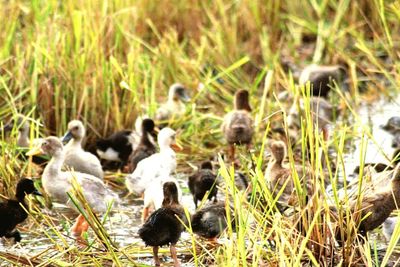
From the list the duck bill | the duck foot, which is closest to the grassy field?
the duck foot

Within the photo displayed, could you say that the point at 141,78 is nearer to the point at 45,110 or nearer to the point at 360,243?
the point at 45,110

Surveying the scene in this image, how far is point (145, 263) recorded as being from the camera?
6.58 metres

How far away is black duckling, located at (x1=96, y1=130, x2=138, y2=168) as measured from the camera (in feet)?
29.6

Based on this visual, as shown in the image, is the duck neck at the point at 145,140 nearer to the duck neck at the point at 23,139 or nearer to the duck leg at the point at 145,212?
the duck neck at the point at 23,139

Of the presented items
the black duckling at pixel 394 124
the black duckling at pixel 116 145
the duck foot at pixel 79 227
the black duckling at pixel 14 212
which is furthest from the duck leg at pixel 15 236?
the black duckling at pixel 394 124

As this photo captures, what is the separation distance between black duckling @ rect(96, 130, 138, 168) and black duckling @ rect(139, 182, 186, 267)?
2504 millimetres

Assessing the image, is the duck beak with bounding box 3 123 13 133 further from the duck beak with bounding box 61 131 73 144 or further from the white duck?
the white duck

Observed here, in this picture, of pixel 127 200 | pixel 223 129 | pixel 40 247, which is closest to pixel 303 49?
pixel 223 129

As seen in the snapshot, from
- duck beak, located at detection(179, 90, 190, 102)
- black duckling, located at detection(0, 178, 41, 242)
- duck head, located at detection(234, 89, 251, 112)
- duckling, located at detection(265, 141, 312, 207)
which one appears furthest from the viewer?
duck beak, located at detection(179, 90, 190, 102)

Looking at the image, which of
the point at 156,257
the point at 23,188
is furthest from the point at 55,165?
the point at 156,257

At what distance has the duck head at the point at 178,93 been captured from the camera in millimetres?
10227

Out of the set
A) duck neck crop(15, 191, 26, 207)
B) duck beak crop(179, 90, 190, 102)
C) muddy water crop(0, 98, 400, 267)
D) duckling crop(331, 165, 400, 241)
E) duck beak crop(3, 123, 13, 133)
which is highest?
duckling crop(331, 165, 400, 241)

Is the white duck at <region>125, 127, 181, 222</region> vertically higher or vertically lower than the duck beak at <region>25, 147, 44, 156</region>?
lower

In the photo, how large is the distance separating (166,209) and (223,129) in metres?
2.98
